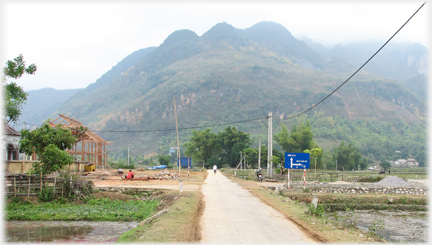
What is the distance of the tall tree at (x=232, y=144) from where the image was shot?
7912cm

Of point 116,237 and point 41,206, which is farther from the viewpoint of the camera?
point 41,206

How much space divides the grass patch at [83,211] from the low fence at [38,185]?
0.68 metres

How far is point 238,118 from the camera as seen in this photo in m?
158

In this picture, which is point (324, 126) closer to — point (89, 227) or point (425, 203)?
point (425, 203)

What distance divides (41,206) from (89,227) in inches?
200

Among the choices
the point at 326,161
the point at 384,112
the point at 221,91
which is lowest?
the point at 326,161

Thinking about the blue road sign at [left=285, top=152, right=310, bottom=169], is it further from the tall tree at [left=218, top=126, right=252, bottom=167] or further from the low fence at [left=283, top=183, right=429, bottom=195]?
the tall tree at [left=218, top=126, right=252, bottom=167]

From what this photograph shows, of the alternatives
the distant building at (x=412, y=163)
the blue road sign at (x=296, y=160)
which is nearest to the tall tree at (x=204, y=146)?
the blue road sign at (x=296, y=160)

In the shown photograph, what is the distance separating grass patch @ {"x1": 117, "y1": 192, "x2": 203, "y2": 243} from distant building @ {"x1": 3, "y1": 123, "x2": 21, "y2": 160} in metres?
20.4

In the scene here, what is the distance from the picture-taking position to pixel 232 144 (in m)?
82.5

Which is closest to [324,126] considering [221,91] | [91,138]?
[221,91]

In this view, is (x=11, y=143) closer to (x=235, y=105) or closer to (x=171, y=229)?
(x=171, y=229)

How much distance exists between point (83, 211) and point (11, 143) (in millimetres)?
16702

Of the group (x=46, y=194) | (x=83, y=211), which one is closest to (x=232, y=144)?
(x=46, y=194)
